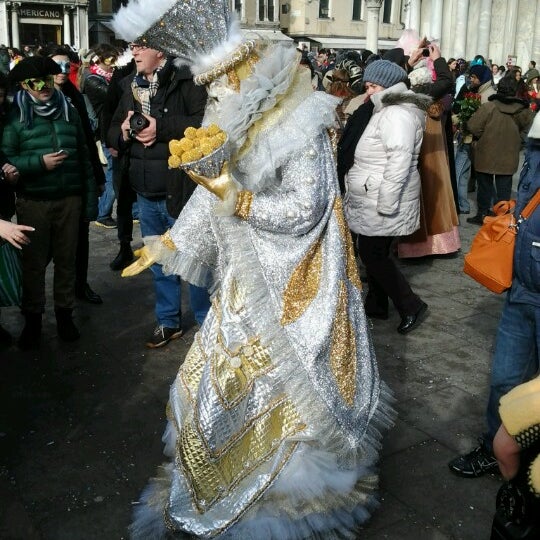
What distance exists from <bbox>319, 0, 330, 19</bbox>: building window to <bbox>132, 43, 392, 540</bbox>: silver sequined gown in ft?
173

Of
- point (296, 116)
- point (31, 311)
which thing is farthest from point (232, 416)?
point (31, 311)

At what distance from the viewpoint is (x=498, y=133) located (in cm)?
854

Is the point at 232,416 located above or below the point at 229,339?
below

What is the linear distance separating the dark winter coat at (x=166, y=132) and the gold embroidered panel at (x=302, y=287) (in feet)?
5.89

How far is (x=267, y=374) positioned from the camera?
107 inches

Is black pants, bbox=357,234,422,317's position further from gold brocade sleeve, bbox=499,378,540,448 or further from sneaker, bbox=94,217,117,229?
gold brocade sleeve, bbox=499,378,540,448

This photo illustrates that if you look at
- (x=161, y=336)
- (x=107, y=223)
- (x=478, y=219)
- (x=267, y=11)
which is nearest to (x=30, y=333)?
(x=161, y=336)

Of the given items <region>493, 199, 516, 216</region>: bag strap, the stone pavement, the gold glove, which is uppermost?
the gold glove

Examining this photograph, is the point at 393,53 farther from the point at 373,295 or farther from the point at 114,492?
the point at 114,492

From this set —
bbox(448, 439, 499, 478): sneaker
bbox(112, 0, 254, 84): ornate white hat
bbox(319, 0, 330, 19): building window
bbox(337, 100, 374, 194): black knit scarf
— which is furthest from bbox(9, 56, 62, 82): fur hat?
bbox(319, 0, 330, 19): building window

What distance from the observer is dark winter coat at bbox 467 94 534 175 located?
28.1ft

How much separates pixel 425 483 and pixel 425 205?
409cm

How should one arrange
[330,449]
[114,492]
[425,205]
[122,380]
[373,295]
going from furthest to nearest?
[425,205] < [373,295] < [122,380] < [114,492] < [330,449]

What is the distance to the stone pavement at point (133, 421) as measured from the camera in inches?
123
